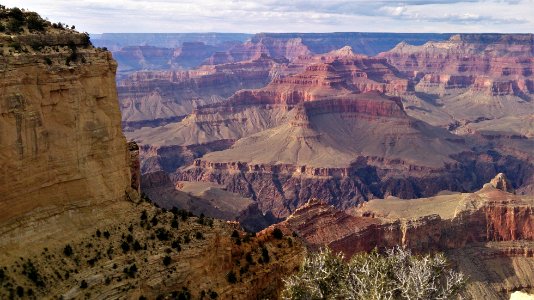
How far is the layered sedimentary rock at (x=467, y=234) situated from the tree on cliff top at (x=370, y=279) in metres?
38.8

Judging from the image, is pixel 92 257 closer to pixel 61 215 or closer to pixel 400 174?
pixel 61 215

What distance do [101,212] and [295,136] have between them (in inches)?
5624

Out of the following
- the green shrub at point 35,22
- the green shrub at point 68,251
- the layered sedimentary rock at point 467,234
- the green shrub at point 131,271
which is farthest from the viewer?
the layered sedimentary rock at point 467,234

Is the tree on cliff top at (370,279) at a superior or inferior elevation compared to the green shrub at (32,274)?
inferior

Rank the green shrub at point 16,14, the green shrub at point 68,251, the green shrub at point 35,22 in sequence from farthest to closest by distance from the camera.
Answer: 1. the green shrub at point 16,14
2. the green shrub at point 35,22
3. the green shrub at point 68,251

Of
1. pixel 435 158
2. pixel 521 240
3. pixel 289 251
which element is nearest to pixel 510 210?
pixel 521 240

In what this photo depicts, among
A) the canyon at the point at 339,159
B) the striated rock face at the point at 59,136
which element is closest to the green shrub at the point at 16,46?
the striated rock face at the point at 59,136

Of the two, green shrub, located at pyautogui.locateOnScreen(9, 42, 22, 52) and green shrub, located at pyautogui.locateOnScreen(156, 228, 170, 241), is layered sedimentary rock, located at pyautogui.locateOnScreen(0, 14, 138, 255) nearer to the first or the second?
green shrub, located at pyautogui.locateOnScreen(9, 42, 22, 52)

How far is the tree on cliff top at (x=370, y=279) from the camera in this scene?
2836cm

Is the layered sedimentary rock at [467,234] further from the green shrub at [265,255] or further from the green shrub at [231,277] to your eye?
the green shrub at [231,277]

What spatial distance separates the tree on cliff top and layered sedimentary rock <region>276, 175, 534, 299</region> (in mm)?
38841

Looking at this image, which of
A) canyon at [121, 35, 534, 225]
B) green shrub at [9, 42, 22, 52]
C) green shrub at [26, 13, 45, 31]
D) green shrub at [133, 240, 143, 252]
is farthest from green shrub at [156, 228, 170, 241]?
canyon at [121, 35, 534, 225]

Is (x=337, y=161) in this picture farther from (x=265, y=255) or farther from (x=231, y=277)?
(x=231, y=277)

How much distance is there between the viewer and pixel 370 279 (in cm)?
2977
